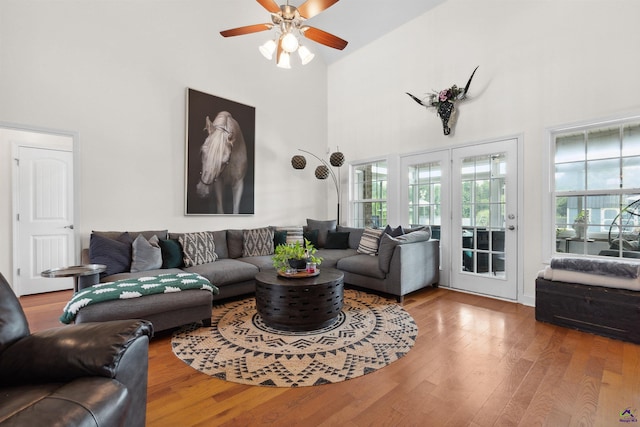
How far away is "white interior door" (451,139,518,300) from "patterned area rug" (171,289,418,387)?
4.80 ft

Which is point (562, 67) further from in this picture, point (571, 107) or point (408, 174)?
point (408, 174)

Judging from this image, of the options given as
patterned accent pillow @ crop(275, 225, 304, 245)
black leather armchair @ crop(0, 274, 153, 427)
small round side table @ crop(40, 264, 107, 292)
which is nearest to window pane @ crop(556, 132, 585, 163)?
patterned accent pillow @ crop(275, 225, 304, 245)

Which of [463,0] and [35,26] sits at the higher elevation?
[463,0]

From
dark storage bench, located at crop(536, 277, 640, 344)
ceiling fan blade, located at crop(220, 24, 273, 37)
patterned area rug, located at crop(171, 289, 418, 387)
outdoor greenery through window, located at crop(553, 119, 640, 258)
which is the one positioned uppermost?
ceiling fan blade, located at crop(220, 24, 273, 37)

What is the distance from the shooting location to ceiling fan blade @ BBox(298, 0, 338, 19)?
2.47 m

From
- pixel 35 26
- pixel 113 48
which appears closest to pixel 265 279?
pixel 113 48

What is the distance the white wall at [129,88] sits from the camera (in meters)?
3.21

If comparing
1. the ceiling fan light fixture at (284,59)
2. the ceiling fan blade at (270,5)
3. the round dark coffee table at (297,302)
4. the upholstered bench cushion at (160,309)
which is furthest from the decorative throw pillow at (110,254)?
the ceiling fan blade at (270,5)

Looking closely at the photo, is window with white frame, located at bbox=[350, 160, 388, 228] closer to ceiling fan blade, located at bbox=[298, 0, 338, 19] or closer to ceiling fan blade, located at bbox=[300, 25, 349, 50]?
ceiling fan blade, located at bbox=[300, 25, 349, 50]

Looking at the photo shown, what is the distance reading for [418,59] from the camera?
4.59 meters

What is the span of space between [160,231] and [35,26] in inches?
97.4

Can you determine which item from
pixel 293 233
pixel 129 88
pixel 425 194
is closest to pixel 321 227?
pixel 293 233

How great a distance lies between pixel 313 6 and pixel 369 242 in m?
2.90

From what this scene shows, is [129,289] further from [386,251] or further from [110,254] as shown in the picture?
[386,251]
